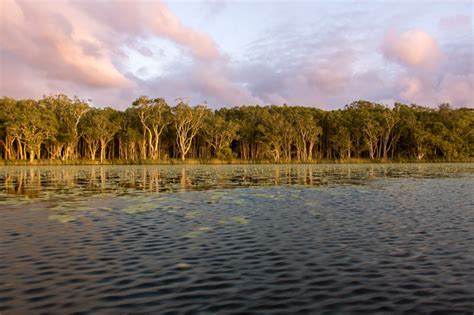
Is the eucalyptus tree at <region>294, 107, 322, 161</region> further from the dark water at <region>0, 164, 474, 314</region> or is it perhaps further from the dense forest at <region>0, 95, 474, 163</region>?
the dark water at <region>0, 164, 474, 314</region>

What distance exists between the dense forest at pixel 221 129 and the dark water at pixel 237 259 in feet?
288

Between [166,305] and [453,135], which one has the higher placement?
[453,135]

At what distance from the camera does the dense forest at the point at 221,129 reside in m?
105

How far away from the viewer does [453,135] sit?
4466 inches

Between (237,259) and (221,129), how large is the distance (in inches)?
4069

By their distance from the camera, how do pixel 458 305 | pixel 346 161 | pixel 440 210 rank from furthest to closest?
pixel 346 161 → pixel 440 210 → pixel 458 305

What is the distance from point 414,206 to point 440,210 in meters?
1.65

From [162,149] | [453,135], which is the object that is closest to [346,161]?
[453,135]

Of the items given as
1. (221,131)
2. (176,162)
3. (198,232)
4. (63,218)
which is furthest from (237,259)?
(221,131)

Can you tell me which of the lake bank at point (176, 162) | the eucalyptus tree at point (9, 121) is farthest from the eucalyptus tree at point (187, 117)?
the eucalyptus tree at point (9, 121)

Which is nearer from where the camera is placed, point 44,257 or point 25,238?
point 44,257

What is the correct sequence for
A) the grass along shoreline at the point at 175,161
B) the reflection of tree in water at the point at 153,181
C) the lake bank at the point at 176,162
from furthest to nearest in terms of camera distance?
the grass along shoreline at the point at 175,161 < the lake bank at the point at 176,162 < the reflection of tree in water at the point at 153,181

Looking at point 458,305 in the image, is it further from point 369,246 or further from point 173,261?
point 173,261

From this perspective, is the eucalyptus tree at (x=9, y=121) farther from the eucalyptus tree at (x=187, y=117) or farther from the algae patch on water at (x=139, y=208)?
the algae patch on water at (x=139, y=208)
